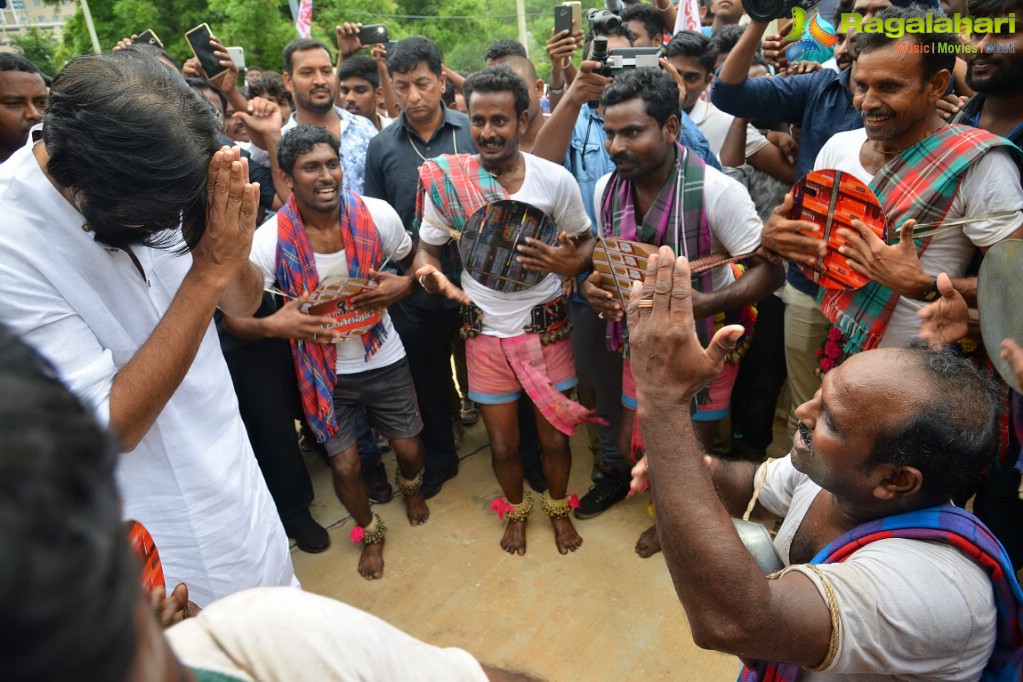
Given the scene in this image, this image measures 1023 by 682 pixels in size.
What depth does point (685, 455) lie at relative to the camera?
1291 millimetres

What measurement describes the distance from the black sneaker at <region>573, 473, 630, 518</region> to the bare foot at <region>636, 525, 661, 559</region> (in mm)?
326

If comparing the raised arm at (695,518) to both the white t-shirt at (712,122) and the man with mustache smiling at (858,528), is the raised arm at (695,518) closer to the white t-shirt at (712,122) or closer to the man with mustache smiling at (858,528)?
the man with mustache smiling at (858,528)

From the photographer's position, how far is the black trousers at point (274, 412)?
10.1 ft

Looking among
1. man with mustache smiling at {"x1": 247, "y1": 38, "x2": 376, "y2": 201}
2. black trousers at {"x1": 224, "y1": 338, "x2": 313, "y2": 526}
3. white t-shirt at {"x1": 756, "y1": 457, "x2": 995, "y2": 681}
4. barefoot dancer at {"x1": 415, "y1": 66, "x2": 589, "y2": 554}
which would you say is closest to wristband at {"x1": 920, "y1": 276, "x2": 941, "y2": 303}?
white t-shirt at {"x1": 756, "y1": 457, "x2": 995, "y2": 681}

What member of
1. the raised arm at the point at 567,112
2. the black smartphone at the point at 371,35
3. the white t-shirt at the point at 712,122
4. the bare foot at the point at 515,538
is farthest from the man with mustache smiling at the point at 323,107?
the bare foot at the point at 515,538

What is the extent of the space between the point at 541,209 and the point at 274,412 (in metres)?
1.58

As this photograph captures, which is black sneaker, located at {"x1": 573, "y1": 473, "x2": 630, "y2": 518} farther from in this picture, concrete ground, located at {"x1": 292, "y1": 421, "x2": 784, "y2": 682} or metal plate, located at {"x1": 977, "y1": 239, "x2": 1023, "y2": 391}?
metal plate, located at {"x1": 977, "y1": 239, "x2": 1023, "y2": 391}

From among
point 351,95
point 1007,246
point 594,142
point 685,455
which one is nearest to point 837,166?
point 1007,246

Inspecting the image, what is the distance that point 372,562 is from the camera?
10.5 feet

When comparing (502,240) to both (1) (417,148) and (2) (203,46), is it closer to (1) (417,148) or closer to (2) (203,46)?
(1) (417,148)

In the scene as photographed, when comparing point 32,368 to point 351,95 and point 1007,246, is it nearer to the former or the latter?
point 1007,246

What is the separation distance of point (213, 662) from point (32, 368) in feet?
1.36

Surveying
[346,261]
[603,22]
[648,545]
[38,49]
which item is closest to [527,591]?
[648,545]

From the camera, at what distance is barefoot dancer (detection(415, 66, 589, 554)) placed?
3.02 metres
